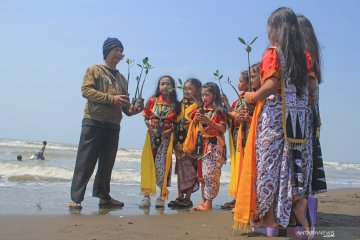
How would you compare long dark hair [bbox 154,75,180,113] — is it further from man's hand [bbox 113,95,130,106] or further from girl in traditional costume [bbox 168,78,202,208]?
man's hand [bbox 113,95,130,106]

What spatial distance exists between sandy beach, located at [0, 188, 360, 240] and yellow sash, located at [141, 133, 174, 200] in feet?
2.69

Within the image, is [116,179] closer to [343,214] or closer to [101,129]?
[101,129]

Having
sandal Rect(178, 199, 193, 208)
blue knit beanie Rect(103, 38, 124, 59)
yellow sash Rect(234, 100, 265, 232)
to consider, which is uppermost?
blue knit beanie Rect(103, 38, 124, 59)

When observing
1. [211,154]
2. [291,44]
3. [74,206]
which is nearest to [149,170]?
[211,154]

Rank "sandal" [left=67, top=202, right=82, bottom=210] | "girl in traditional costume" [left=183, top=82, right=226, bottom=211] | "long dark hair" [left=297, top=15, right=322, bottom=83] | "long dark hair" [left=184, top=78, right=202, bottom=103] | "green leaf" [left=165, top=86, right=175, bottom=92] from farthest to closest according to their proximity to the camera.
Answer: "long dark hair" [left=184, top=78, right=202, bottom=103], "green leaf" [left=165, top=86, right=175, bottom=92], "girl in traditional costume" [left=183, top=82, right=226, bottom=211], "sandal" [left=67, top=202, right=82, bottom=210], "long dark hair" [left=297, top=15, right=322, bottom=83]

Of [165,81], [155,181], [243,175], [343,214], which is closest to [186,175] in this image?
[155,181]

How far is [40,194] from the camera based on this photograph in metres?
6.34

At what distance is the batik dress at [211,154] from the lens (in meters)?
5.41

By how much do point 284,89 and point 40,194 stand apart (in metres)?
4.33

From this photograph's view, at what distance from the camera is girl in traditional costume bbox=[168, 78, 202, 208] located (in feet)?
19.3

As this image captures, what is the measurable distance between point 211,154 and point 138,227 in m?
1.86

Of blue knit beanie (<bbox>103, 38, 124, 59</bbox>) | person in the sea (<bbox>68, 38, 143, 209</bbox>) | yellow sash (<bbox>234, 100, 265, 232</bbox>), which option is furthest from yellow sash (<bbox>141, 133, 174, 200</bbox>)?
yellow sash (<bbox>234, 100, 265, 232</bbox>)

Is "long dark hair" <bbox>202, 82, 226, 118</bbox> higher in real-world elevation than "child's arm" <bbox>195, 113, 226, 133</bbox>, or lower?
higher

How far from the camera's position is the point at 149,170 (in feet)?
18.6
